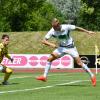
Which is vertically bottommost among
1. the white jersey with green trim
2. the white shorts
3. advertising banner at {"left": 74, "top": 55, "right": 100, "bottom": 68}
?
advertising banner at {"left": 74, "top": 55, "right": 100, "bottom": 68}

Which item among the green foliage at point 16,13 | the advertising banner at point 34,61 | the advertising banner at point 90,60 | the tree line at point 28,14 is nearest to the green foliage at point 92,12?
the tree line at point 28,14

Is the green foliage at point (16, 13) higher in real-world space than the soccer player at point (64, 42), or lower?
lower

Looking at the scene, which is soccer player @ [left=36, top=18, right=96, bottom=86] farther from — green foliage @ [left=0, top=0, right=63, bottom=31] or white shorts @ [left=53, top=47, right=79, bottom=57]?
green foliage @ [left=0, top=0, right=63, bottom=31]

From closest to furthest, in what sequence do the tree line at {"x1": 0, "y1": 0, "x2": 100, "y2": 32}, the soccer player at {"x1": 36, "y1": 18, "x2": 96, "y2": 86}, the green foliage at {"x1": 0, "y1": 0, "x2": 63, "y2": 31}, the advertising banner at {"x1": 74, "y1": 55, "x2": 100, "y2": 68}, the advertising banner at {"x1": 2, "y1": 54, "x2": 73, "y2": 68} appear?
the soccer player at {"x1": 36, "y1": 18, "x2": 96, "y2": 86}, the advertising banner at {"x1": 2, "y1": 54, "x2": 73, "y2": 68}, the advertising banner at {"x1": 74, "y1": 55, "x2": 100, "y2": 68}, the green foliage at {"x1": 0, "y1": 0, "x2": 63, "y2": 31}, the tree line at {"x1": 0, "y1": 0, "x2": 100, "y2": 32}

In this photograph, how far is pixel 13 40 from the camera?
196 ft

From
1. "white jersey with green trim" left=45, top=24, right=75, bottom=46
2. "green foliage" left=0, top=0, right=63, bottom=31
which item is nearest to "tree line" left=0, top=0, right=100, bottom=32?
"green foliage" left=0, top=0, right=63, bottom=31

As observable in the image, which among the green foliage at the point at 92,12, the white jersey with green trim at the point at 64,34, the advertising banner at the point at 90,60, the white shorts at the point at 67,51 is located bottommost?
the green foliage at the point at 92,12

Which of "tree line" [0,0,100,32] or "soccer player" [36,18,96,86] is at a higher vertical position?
"soccer player" [36,18,96,86]

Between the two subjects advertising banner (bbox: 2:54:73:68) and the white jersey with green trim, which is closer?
the white jersey with green trim

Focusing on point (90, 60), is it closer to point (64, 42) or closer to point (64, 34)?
point (64, 42)

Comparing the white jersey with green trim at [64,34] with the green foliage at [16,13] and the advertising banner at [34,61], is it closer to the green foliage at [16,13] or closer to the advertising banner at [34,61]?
the advertising banner at [34,61]

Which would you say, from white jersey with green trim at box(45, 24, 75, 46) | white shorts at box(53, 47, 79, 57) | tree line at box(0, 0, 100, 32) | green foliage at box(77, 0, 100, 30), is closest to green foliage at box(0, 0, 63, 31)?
tree line at box(0, 0, 100, 32)

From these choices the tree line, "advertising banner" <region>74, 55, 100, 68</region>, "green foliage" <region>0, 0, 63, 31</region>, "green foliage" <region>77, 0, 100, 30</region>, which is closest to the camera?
"advertising banner" <region>74, 55, 100, 68</region>

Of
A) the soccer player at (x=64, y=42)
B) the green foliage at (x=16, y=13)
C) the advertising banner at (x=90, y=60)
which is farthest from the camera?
the green foliage at (x=16, y=13)
